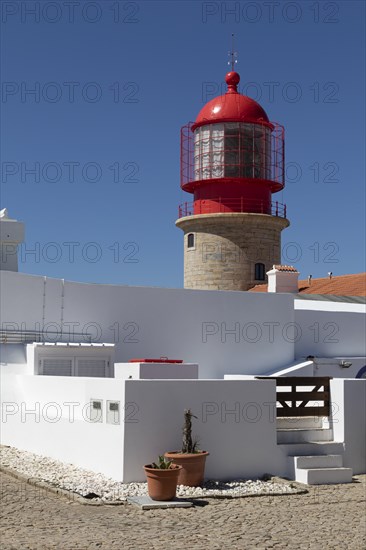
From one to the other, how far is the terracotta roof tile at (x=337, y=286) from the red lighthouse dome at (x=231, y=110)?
6.97 metres

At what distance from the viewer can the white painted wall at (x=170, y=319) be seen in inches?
830

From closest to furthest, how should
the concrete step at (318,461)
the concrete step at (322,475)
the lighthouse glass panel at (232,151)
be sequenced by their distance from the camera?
1. the concrete step at (322,475)
2. the concrete step at (318,461)
3. the lighthouse glass panel at (232,151)

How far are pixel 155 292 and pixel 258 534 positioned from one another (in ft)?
39.3

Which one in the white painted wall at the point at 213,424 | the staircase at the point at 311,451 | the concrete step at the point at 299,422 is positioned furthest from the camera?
the concrete step at the point at 299,422

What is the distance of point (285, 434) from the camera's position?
16641 millimetres

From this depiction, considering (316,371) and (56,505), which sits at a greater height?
(316,371)

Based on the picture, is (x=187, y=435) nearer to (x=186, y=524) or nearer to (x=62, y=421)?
(x=186, y=524)

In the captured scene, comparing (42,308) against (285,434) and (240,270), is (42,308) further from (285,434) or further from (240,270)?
(240,270)

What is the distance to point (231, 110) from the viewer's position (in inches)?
1303

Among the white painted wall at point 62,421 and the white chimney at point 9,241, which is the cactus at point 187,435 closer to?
the white painted wall at point 62,421

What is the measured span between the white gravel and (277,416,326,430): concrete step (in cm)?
184

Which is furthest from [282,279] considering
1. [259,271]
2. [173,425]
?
[173,425]

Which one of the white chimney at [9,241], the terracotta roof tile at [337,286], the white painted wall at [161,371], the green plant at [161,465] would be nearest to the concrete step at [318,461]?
the white painted wall at [161,371]

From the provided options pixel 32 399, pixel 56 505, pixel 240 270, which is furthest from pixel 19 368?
pixel 240 270
